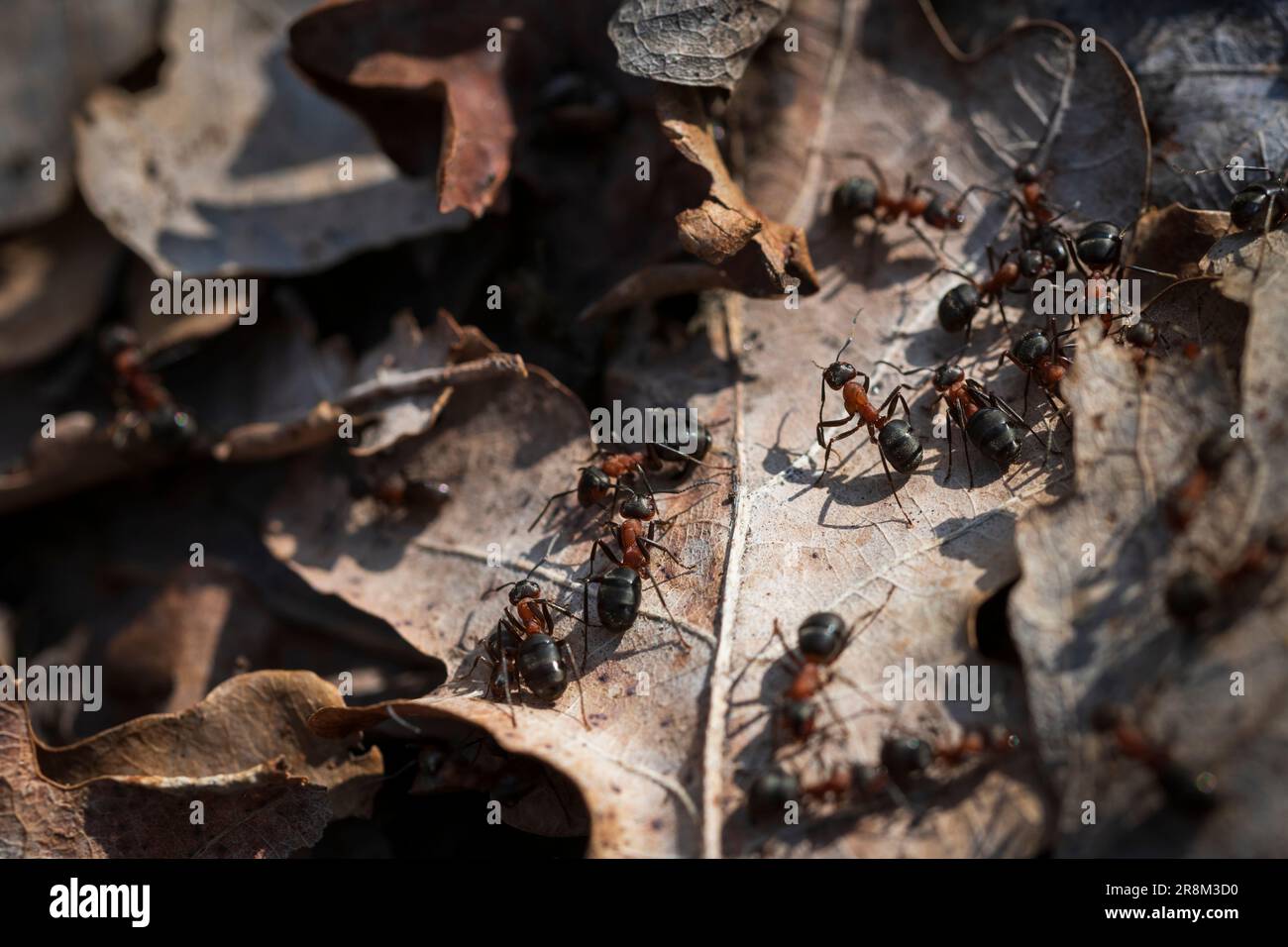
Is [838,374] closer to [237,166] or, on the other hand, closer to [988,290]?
[988,290]

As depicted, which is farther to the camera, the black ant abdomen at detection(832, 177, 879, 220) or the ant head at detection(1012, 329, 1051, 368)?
the black ant abdomen at detection(832, 177, 879, 220)

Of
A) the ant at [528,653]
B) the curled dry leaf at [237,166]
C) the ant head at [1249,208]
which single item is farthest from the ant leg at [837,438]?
the curled dry leaf at [237,166]

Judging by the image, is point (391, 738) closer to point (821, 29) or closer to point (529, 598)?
point (529, 598)

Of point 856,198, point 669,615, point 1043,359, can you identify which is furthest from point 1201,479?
point 856,198

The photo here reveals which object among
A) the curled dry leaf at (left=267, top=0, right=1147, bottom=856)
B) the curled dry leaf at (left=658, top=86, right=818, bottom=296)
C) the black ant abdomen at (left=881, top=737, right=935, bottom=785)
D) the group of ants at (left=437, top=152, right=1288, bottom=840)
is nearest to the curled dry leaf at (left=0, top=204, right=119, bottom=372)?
the curled dry leaf at (left=267, top=0, right=1147, bottom=856)

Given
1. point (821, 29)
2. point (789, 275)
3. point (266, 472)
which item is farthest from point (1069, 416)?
point (266, 472)

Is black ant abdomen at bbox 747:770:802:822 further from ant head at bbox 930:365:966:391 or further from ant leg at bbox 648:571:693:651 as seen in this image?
ant head at bbox 930:365:966:391
